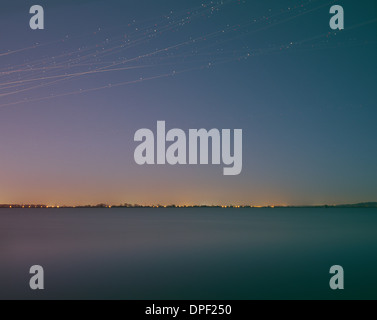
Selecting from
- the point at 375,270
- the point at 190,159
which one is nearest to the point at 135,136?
the point at 190,159

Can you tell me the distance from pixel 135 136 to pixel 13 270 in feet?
26.3

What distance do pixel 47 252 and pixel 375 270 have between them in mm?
15236

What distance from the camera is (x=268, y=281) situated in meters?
12.4

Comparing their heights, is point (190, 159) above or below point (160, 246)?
above

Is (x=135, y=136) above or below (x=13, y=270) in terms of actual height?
above
